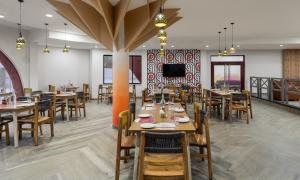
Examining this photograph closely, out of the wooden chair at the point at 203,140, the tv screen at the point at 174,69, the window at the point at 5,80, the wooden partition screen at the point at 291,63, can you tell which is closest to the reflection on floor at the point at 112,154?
the wooden chair at the point at 203,140

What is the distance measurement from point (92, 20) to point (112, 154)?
3.46 m

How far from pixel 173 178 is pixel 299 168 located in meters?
2.49

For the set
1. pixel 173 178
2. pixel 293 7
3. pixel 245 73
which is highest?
pixel 293 7

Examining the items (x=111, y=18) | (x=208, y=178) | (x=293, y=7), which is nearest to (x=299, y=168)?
(x=208, y=178)

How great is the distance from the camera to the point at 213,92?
27.3 feet

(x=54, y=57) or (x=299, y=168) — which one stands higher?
(x=54, y=57)

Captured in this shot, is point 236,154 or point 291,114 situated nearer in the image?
point 236,154

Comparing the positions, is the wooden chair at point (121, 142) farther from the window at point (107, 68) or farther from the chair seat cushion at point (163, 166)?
the window at point (107, 68)

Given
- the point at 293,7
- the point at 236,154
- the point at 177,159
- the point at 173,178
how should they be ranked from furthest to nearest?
the point at 293,7
the point at 236,154
the point at 177,159
the point at 173,178

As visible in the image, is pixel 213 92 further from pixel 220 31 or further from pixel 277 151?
pixel 277 151

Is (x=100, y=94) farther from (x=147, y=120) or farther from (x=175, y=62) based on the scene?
(x=147, y=120)

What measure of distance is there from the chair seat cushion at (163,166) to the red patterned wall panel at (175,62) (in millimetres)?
11086

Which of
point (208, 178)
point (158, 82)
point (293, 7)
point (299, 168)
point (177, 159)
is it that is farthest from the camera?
point (158, 82)

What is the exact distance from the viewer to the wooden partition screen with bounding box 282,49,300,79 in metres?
13.9
